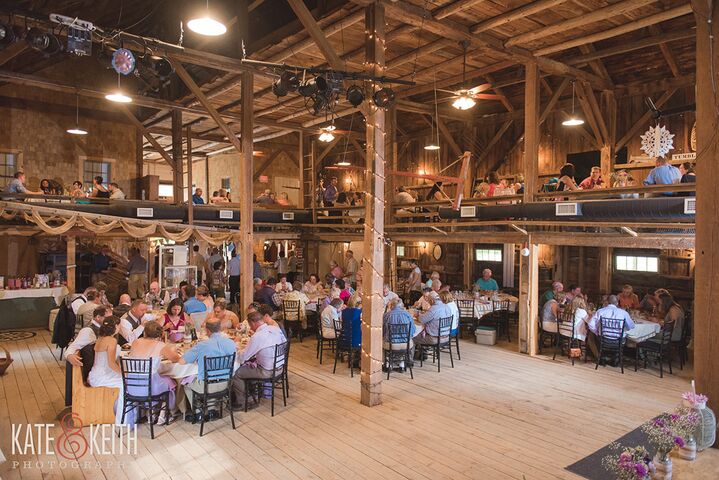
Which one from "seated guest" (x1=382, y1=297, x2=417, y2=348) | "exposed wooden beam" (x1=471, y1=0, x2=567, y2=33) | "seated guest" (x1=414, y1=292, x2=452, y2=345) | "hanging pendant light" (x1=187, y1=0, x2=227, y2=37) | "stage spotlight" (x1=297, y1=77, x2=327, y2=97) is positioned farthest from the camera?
"seated guest" (x1=414, y1=292, x2=452, y2=345)

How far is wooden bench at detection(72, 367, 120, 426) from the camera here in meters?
5.99

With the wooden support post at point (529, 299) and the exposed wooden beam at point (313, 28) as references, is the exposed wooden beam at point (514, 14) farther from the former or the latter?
the wooden support post at point (529, 299)

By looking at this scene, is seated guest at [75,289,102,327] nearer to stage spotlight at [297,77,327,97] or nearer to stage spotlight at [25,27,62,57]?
stage spotlight at [25,27,62,57]

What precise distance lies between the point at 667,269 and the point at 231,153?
1718cm

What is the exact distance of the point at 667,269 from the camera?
1122 centimetres

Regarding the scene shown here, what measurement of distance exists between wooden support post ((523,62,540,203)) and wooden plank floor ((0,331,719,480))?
12.1 feet

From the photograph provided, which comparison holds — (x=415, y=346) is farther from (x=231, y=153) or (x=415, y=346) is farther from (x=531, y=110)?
(x=231, y=153)

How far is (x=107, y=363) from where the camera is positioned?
19.4 ft

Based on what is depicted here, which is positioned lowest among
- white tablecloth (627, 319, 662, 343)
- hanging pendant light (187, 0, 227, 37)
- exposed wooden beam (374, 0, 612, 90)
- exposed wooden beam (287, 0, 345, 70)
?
white tablecloth (627, 319, 662, 343)

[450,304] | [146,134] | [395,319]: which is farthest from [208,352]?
[146,134]

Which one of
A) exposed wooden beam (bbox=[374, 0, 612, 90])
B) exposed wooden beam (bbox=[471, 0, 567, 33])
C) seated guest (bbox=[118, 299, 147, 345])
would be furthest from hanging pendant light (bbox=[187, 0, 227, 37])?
exposed wooden beam (bbox=[471, 0, 567, 33])

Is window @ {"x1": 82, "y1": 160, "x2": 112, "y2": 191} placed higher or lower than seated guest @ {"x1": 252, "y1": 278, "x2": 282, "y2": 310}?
higher

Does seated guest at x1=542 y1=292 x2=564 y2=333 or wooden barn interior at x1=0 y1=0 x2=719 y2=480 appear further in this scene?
seated guest at x1=542 y1=292 x2=564 y2=333

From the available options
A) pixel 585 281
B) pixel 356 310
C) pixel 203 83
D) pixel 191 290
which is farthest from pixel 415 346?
pixel 203 83
